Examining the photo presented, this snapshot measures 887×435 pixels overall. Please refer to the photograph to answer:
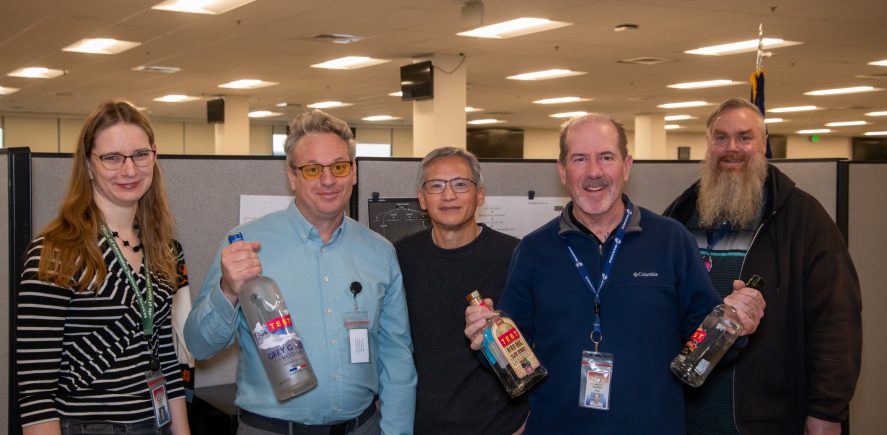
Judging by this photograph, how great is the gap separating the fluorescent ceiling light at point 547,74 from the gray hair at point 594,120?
29.8 feet

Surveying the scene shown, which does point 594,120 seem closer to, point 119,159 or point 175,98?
point 119,159

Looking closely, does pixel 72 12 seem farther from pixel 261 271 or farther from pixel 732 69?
pixel 732 69

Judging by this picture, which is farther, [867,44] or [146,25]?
[867,44]

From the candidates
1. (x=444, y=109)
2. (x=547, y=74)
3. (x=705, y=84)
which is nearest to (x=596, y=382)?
(x=444, y=109)

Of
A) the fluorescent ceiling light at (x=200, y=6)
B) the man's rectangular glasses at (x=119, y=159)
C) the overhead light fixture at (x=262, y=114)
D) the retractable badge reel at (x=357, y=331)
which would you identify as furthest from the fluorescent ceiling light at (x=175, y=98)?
the retractable badge reel at (x=357, y=331)

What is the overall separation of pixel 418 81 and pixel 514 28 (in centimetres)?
240

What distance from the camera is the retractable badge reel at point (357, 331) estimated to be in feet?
6.62

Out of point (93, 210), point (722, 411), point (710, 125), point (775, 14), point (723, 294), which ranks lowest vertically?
point (722, 411)

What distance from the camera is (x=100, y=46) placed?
31.0ft

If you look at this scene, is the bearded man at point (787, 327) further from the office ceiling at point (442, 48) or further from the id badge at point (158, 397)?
the office ceiling at point (442, 48)

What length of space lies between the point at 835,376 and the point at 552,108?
14.0 meters

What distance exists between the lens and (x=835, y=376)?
94.7 inches

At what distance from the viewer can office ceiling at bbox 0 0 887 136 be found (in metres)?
7.12

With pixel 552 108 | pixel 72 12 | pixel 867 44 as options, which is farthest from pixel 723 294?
pixel 552 108
